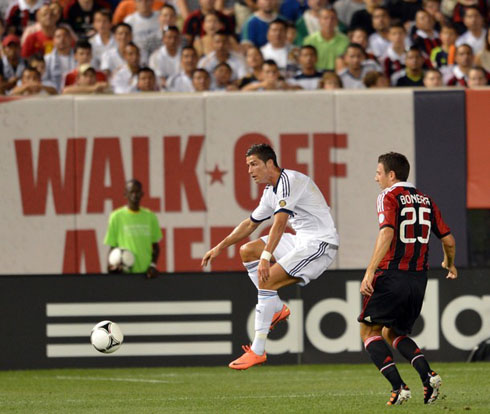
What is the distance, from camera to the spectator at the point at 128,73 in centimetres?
1612

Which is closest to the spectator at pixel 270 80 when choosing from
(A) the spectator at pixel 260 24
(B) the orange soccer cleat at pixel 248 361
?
(A) the spectator at pixel 260 24

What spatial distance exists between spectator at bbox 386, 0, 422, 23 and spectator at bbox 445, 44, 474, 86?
174 cm

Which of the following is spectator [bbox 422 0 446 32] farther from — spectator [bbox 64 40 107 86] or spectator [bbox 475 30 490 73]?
spectator [bbox 64 40 107 86]

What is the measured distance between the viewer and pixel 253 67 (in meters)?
16.2

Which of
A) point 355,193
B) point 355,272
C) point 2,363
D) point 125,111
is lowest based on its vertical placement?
point 2,363

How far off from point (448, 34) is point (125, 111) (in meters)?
5.00

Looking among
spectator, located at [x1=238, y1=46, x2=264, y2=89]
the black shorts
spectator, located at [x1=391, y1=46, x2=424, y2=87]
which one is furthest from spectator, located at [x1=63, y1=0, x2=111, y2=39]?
the black shorts

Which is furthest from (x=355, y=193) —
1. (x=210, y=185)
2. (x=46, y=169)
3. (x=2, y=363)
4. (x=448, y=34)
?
(x=2, y=363)

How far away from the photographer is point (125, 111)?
50.9 ft

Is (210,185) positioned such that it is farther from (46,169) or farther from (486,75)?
(486,75)

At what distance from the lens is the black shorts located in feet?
27.6

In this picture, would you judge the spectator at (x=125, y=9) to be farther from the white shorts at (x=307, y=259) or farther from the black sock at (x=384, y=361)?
the black sock at (x=384, y=361)

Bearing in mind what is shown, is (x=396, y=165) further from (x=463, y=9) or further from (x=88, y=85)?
(x=463, y=9)

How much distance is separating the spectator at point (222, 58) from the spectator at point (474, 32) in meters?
3.32
